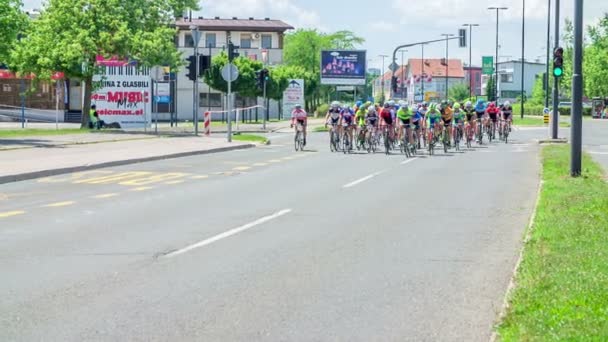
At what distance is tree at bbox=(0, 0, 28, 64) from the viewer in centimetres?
3409

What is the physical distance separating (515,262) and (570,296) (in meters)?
2.60

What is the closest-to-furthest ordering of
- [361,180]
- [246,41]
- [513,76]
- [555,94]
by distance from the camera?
[361,180], [555,94], [246,41], [513,76]

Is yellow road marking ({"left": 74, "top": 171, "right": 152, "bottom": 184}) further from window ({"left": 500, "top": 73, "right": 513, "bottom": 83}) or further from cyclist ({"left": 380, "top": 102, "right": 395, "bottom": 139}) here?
window ({"left": 500, "top": 73, "right": 513, "bottom": 83})

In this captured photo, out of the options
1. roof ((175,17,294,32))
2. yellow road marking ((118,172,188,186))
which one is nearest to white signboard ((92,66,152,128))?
yellow road marking ((118,172,188,186))

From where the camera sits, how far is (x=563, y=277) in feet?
27.5

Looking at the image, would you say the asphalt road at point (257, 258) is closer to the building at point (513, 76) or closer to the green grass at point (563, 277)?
the green grass at point (563, 277)

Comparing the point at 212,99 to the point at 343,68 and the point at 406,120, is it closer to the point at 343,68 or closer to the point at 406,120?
the point at 343,68

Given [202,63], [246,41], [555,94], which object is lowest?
[555,94]

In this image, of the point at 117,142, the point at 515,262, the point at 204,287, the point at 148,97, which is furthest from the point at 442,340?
the point at 148,97

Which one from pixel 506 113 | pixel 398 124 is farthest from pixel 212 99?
pixel 398 124

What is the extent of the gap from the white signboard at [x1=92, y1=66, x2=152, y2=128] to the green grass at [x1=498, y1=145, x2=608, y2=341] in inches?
1349

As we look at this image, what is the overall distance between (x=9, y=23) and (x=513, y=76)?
15952 cm

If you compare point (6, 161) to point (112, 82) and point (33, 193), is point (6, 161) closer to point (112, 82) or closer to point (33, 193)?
point (33, 193)

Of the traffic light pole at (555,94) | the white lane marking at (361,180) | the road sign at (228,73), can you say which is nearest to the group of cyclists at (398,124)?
the traffic light pole at (555,94)
